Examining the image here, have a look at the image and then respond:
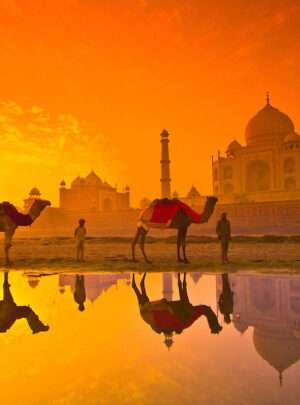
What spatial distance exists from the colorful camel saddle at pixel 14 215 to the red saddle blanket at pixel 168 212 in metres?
3.14

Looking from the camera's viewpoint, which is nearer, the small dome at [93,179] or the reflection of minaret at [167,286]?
the reflection of minaret at [167,286]

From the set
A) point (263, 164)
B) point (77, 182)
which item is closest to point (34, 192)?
point (77, 182)

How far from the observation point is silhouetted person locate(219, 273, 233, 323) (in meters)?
4.06

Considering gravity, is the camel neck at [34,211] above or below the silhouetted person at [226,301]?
above

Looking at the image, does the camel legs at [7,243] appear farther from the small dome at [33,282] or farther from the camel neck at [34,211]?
the small dome at [33,282]

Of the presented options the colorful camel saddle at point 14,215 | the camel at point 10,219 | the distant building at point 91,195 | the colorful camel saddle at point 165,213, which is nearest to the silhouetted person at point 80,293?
the colorful camel saddle at point 165,213

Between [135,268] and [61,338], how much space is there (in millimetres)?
4992

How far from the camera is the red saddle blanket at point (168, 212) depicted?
29.9 feet

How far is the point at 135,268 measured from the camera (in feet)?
27.0

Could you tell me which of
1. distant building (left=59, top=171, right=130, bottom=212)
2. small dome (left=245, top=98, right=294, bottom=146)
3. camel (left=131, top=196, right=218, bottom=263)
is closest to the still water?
camel (left=131, top=196, right=218, bottom=263)

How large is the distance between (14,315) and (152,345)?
1.84 meters

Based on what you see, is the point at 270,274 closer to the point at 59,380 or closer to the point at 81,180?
the point at 59,380

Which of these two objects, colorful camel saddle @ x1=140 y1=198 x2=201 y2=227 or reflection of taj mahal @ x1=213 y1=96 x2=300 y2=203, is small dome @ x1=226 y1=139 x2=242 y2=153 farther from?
colorful camel saddle @ x1=140 y1=198 x2=201 y2=227

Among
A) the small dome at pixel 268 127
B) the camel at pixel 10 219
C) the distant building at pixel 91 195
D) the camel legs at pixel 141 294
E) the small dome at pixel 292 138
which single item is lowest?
the camel legs at pixel 141 294
